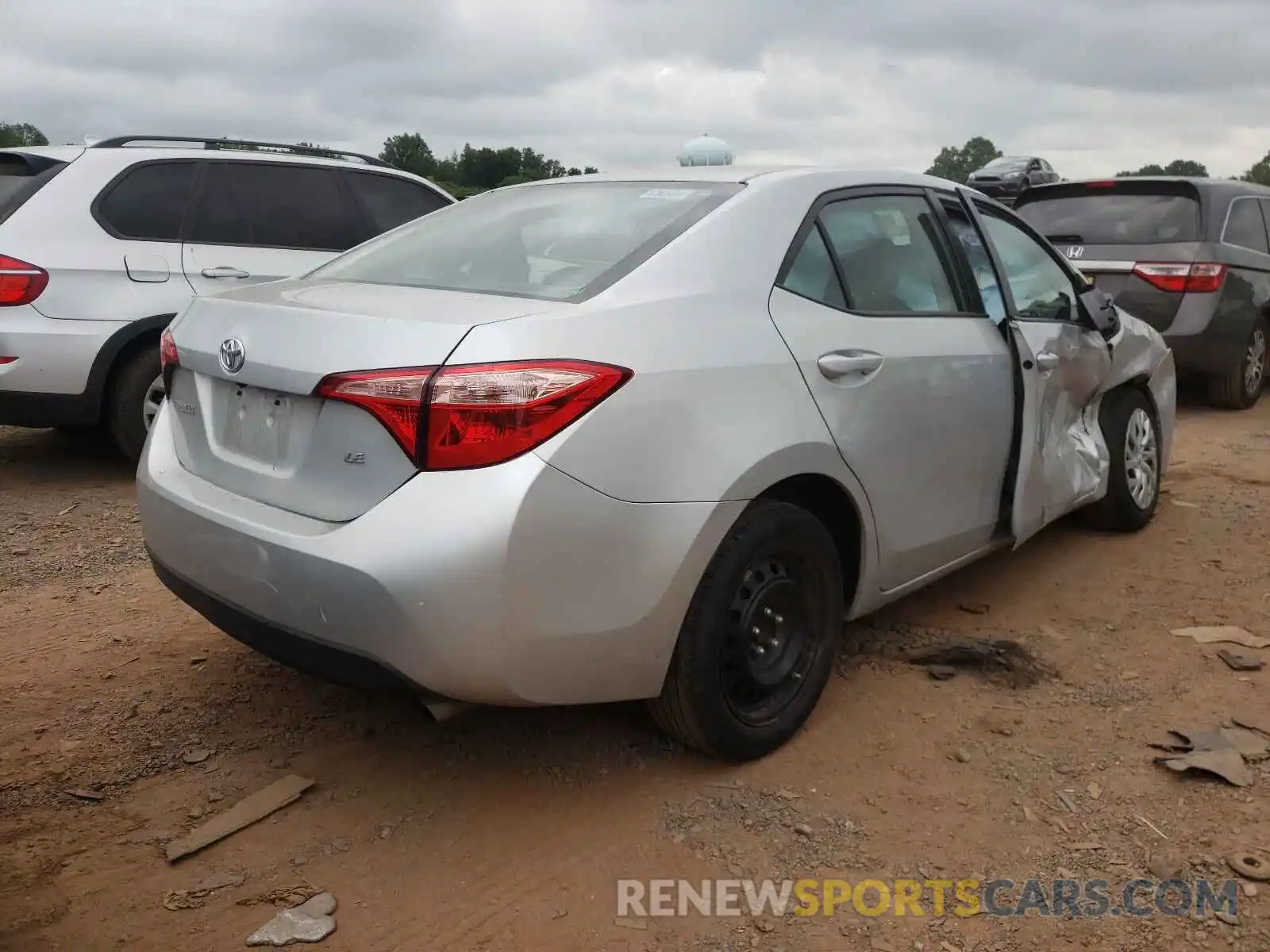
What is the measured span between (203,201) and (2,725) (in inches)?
139

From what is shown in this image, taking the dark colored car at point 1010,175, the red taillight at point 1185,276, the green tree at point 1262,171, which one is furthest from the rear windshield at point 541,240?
Answer: the green tree at point 1262,171

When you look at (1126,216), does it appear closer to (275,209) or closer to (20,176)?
(275,209)

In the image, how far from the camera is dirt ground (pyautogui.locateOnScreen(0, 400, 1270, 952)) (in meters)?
2.31

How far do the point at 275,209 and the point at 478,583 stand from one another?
456 cm

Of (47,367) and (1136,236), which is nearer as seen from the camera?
(47,367)

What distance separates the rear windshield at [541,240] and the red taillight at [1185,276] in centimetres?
570

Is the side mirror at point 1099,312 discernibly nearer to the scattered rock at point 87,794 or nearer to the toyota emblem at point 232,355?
the toyota emblem at point 232,355

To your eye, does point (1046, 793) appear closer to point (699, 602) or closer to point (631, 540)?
point (699, 602)

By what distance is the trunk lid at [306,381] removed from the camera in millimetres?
2326

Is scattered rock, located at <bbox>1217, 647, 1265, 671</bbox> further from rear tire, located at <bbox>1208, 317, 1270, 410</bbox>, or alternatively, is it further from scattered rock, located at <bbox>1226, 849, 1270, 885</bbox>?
rear tire, located at <bbox>1208, 317, 1270, 410</bbox>

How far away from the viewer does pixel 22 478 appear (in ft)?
18.9

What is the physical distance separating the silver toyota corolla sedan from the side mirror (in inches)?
28.8

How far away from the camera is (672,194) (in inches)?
121

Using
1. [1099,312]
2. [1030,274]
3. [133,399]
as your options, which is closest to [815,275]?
[1030,274]
